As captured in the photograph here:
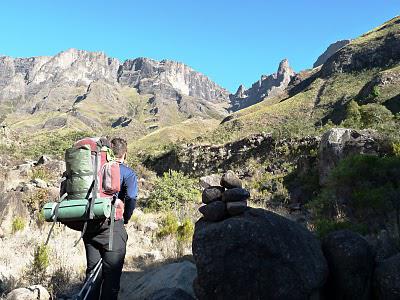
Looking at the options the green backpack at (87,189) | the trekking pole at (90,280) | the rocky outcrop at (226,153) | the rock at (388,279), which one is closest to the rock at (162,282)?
the trekking pole at (90,280)

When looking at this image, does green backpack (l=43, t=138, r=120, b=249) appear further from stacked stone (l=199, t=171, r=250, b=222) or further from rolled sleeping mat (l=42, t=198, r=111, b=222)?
stacked stone (l=199, t=171, r=250, b=222)

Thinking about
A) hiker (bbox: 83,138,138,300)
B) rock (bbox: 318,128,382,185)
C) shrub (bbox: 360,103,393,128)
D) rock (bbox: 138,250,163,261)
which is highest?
shrub (bbox: 360,103,393,128)

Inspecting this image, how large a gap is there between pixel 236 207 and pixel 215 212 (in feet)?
1.19

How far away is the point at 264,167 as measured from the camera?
76.0 feet

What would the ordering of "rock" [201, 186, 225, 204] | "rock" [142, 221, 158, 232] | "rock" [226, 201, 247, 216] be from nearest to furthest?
"rock" [226, 201, 247, 216]
"rock" [201, 186, 225, 204]
"rock" [142, 221, 158, 232]

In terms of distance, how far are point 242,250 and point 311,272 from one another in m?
0.81

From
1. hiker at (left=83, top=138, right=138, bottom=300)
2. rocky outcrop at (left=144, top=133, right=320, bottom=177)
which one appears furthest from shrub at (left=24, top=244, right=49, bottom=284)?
rocky outcrop at (left=144, top=133, right=320, bottom=177)

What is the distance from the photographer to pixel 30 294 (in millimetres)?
5121

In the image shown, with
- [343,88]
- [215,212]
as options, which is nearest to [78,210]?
[215,212]

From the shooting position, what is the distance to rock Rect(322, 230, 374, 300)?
470 centimetres

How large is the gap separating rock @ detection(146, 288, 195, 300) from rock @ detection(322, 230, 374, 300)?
1.70 metres

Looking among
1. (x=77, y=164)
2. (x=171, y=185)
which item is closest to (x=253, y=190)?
(x=171, y=185)

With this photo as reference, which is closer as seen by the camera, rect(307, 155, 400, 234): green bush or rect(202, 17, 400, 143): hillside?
rect(307, 155, 400, 234): green bush

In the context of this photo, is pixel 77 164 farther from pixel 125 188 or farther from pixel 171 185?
pixel 171 185
